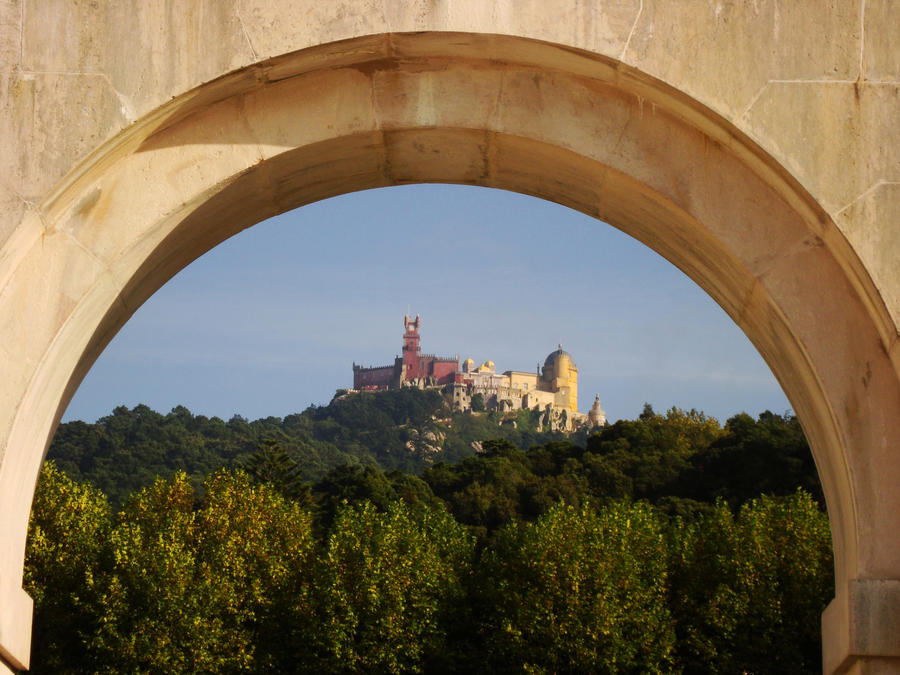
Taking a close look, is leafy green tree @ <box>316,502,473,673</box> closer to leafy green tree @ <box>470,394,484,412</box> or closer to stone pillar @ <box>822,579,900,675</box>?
stone pillar @ <box>822,579,900,675</box>

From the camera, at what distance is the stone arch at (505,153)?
6.25 meters

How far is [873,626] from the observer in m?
6.03

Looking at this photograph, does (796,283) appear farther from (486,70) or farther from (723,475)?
(723,475)

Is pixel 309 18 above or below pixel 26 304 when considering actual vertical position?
above

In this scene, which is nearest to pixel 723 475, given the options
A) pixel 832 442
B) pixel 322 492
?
pixel 322 492

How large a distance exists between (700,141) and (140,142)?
3.12 metres

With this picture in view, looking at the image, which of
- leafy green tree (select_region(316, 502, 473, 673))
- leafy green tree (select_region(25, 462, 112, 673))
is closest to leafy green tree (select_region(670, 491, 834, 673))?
leafy green tree (select_region(316, 502, 473, 673))

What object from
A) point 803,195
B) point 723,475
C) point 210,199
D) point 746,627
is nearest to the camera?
point 803,195

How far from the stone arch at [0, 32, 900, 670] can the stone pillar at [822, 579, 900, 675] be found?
0.01 meters

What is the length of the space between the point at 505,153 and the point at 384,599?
102ft

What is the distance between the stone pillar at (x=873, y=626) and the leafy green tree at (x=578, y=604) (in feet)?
93.6

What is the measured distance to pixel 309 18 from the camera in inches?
252

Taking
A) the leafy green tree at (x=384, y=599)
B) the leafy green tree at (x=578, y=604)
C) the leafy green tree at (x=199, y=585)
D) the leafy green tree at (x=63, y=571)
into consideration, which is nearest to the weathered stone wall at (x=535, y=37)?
the leafy green tree at (x=578, y=604)

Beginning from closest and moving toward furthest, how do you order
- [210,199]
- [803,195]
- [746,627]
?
1. [803,195]
2. [210,199]
3. [746,627]
